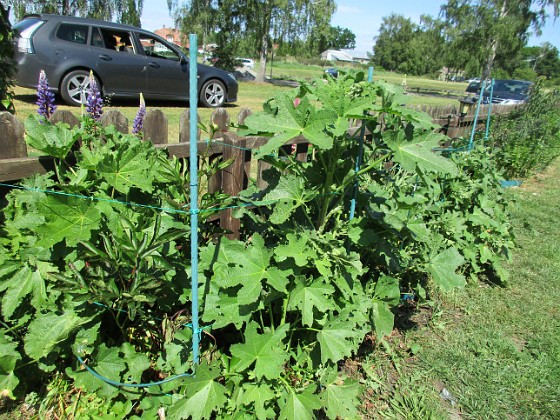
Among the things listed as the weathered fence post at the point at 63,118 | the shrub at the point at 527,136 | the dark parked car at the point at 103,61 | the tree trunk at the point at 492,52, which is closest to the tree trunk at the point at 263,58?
the dark parked car at the point at 103,61

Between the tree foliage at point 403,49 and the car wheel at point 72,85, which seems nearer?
the car wheel at point 72,85

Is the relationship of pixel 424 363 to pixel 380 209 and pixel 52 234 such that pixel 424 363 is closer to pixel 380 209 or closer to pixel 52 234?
pixel 380 209

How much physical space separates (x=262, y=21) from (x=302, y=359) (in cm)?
2412

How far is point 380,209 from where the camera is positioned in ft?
7.65

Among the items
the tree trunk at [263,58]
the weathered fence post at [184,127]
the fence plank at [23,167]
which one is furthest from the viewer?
the tree trunk at [263,58]

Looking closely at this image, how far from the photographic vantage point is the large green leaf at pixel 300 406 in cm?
182

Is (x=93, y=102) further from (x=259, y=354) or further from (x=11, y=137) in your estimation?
(x=259, y=354)

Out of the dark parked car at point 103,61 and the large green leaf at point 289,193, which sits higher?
the dark parked car at point 103,61

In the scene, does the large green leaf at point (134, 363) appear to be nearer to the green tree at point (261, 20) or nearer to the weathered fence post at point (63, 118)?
the weathered fence post at point (63, 118)

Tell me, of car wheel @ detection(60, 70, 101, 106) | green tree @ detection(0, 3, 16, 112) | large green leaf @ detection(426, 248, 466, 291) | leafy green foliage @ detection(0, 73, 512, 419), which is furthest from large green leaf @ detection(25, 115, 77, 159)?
car wheel @ detection(60, 70, 101, 106)

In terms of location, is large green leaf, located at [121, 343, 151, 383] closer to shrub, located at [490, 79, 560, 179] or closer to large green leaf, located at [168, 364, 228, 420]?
large green leaf, located at [168, 364, 228, 420]

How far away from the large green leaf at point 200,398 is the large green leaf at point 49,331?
1.79 feet

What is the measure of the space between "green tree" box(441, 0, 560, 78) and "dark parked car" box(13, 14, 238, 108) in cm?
3030

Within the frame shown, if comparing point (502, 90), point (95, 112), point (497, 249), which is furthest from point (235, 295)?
point (502, 90)
